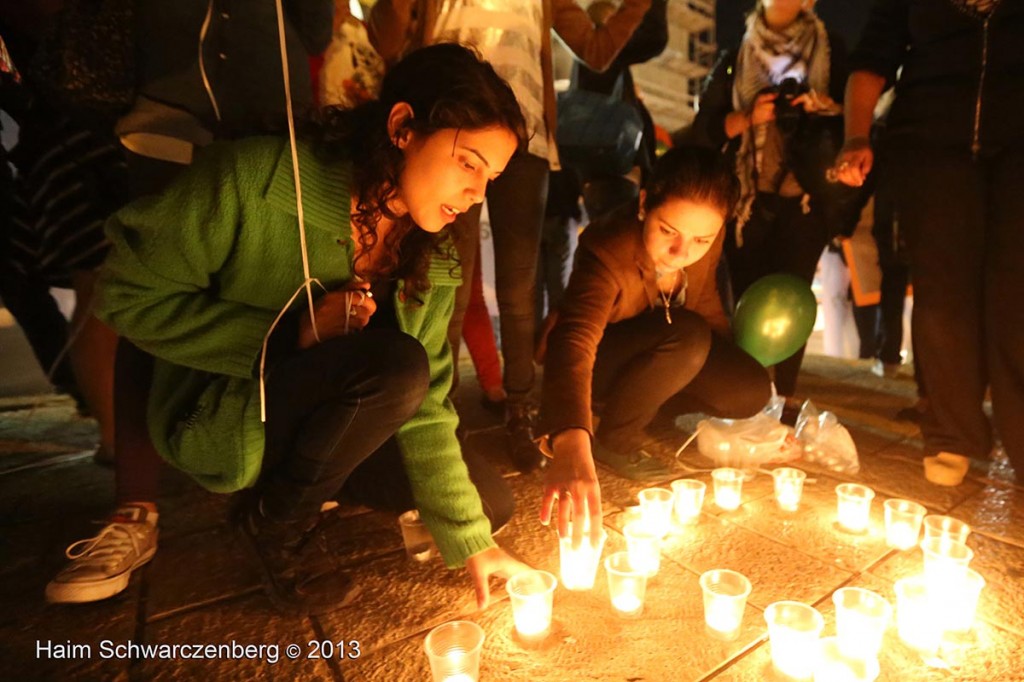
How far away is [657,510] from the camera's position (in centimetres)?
204

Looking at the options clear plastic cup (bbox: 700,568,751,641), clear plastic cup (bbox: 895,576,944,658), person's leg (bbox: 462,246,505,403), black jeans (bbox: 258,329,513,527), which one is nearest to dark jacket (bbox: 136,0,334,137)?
black jeans (bbox: 258,329,513,527)

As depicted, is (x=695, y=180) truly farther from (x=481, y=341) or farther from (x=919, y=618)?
(x=481, y=341)

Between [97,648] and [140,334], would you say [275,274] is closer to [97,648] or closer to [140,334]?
[140,334]

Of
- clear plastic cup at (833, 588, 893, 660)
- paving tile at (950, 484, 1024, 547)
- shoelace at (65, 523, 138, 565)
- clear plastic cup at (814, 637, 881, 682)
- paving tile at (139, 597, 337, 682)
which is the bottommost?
paving tile at (950, 484, 1024, 547)

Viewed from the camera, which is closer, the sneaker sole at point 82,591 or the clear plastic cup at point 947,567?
the clear plastic cup at point 947,567

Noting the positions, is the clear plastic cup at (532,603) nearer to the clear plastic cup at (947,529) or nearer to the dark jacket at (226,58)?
the clear plastic cup at (947,529)

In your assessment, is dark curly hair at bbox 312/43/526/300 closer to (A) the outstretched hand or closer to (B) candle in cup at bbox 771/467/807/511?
(A) the outstretched hand

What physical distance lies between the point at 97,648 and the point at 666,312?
214 cm

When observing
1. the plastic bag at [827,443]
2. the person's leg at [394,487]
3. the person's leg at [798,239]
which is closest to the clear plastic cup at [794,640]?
the person's leg at [394,487]

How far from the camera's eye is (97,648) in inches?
60.1

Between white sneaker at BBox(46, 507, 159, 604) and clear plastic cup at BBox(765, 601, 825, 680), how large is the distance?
1720 millimetres

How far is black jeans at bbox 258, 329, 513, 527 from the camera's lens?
157 cm

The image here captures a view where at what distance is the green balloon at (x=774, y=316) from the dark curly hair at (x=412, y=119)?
1540 millimetres

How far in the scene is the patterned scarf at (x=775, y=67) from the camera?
Answer: 302 centimetres
